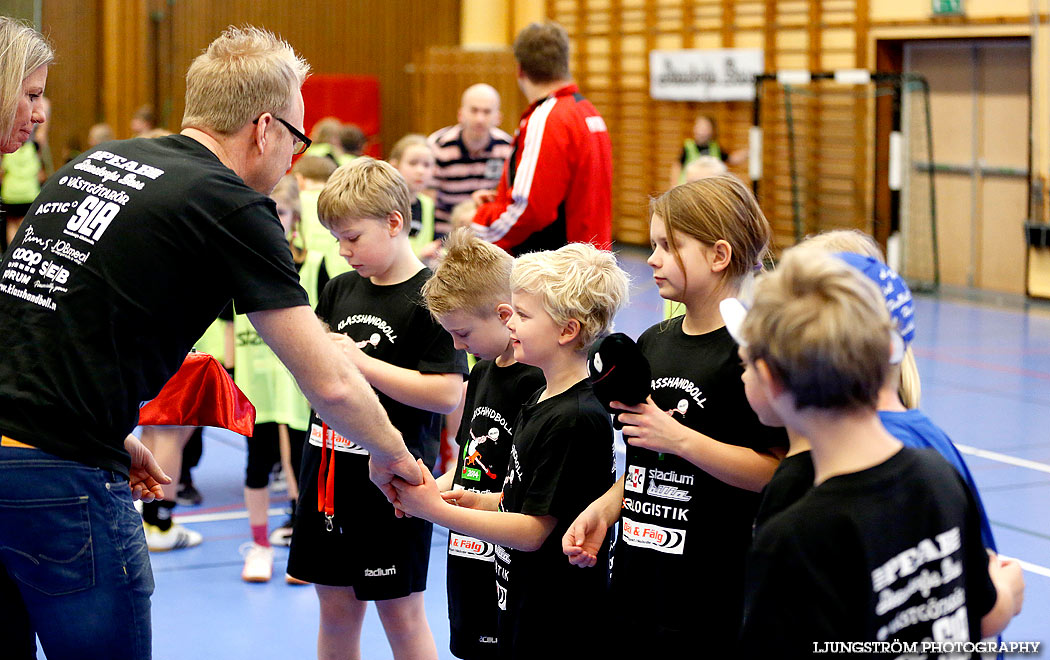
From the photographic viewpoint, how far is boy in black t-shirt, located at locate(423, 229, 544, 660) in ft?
8.54

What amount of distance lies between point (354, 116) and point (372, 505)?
14.3m

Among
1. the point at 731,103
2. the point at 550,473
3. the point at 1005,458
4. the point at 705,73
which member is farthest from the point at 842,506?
the point at 705,73

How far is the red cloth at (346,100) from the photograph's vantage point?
16.0 m

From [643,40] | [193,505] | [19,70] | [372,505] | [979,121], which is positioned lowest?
[193,505]

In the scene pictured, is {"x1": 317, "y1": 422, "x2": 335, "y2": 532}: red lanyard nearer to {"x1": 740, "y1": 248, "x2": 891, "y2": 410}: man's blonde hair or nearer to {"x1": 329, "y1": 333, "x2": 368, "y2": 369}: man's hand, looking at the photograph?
{"x1": 329, "y1": 333, "x2": 368, "y2": 369}: man's hand

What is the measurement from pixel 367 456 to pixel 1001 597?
1.73 metres

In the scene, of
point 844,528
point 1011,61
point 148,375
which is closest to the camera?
point 844,528

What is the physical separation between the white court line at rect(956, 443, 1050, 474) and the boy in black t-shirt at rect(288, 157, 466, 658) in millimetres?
4058

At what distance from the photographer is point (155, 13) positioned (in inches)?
612

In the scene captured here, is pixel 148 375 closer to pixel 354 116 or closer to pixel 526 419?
pixel 526 419

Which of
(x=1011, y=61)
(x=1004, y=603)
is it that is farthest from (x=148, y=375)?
(x=1011, y=61)

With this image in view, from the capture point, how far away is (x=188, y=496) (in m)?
5.46

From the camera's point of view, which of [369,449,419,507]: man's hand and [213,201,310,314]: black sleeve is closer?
[213,201,310,314]: black sleeve

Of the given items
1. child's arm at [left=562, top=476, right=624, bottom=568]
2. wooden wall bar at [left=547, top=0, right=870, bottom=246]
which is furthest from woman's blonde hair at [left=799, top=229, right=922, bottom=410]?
wooden wall bar at [left=547, top=0, right=870, bottom=246]
